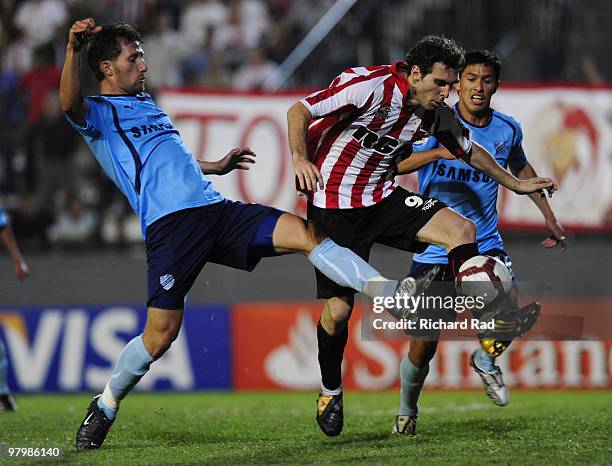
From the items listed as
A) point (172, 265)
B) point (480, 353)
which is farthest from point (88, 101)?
point (480, 353)

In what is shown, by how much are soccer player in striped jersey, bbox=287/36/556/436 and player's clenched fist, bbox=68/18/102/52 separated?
54.1 inches

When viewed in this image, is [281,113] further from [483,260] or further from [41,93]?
[483,260]

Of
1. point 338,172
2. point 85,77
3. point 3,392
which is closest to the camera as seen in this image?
point 338,172

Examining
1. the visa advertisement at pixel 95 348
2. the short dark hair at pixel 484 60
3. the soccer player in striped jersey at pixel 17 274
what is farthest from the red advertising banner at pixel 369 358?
the short dark hair at pixel 484 60

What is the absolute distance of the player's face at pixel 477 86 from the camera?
7.50m

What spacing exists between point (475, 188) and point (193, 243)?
2320 millimetres

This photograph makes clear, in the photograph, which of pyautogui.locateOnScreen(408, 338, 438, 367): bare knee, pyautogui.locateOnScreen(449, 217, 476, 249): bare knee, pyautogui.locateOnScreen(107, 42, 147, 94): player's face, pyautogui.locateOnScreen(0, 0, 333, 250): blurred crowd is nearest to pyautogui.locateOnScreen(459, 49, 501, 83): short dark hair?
pyautogui.locateOnScreen(449, 217, 476, 249): bare knee

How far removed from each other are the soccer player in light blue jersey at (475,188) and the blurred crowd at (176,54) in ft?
20.9

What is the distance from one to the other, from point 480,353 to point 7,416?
13.5 feet

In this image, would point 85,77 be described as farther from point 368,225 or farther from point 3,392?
A: point 368,225

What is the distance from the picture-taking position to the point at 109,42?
21.7 feet

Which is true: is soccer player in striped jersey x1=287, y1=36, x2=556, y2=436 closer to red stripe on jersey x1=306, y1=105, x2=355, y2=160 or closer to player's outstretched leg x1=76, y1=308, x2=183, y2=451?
red stripe on jersey x1=306, y1=105, x2=355, y2=160

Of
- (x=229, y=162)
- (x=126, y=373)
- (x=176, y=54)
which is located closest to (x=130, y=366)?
(x=126, y=373)

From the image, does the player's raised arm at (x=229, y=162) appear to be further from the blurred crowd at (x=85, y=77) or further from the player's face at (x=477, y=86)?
the blurred crowd at (x=85, y=77)
